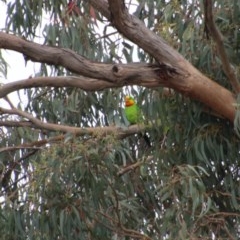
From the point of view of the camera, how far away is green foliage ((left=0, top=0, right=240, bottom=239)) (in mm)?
4531

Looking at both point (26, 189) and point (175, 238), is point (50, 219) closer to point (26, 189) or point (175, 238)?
point (26, 189)

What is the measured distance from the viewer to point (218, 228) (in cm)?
448

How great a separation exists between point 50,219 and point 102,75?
0.96m

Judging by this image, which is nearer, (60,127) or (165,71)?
(165,71)

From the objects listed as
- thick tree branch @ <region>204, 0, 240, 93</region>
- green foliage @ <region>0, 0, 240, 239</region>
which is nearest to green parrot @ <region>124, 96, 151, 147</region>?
green foliage @ <region>0, 0, 240, 239</region>

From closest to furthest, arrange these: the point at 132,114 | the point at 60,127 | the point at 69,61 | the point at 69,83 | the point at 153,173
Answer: the point at 69,61, the point at 69,83, the point at 153,173, the point at 60,127, the point at 132,114

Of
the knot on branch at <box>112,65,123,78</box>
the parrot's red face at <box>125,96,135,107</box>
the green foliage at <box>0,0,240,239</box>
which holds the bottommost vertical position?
the green foliage at <box>0,0,240,239</box>

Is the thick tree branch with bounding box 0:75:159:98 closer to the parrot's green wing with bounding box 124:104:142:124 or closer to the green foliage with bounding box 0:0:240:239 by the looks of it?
the green foliage with bounding box 0:0:240:239

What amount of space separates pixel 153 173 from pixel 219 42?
124 centimetres

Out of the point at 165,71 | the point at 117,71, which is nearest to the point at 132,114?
the point at 165,71

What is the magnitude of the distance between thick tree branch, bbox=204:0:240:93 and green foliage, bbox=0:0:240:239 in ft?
0.73

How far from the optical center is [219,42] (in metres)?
4.17

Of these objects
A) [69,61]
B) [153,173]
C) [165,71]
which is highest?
[69,61]

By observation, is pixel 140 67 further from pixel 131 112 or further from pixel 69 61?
pixel 131 112
